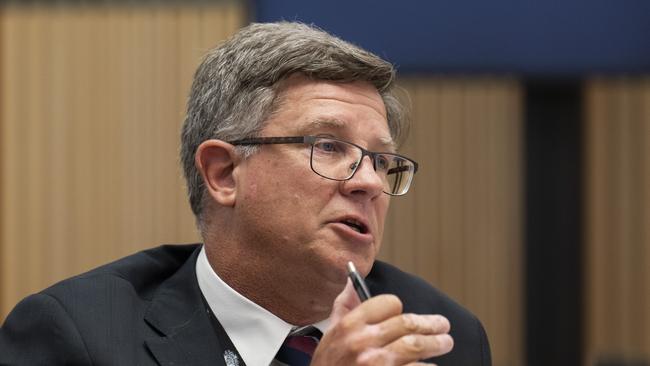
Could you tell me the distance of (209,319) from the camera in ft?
6.74

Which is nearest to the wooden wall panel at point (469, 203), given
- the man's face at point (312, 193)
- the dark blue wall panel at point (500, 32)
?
the dark blue wall panel at point (500, 32)

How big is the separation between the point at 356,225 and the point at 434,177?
281 cm

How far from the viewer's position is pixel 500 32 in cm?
391

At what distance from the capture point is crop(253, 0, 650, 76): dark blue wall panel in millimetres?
3869

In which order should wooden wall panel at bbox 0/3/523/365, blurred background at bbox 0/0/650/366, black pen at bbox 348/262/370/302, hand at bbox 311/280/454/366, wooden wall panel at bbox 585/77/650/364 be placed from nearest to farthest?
hand at bbox 311/280/454/366 → black pen at bbox 348/262/370/302 → blurred background at bbox 0/0/650/366 → wooden wall panel at bbox 585/77/650/364 → wooden wall panel at bbox 0/3/523/365

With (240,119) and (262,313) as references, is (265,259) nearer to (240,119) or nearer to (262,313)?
(262,313)

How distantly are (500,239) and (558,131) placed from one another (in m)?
0.60

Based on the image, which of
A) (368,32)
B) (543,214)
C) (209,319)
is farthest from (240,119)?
(543,214)

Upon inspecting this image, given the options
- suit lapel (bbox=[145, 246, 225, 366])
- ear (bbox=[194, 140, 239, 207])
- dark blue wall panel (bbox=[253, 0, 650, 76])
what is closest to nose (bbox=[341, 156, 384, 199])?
ear (bbox=[194, 140, 239, 207])

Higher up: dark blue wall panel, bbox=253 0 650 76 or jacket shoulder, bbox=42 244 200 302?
dark blue wall panel, bbox=253 0 650 76

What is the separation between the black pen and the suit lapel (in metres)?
0.34

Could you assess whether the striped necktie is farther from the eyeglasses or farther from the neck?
the eyeglasses

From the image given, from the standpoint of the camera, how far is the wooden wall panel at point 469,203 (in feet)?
15.2

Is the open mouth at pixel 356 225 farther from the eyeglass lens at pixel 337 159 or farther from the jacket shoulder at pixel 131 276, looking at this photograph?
the jacket shoulder at pixel 131 276
